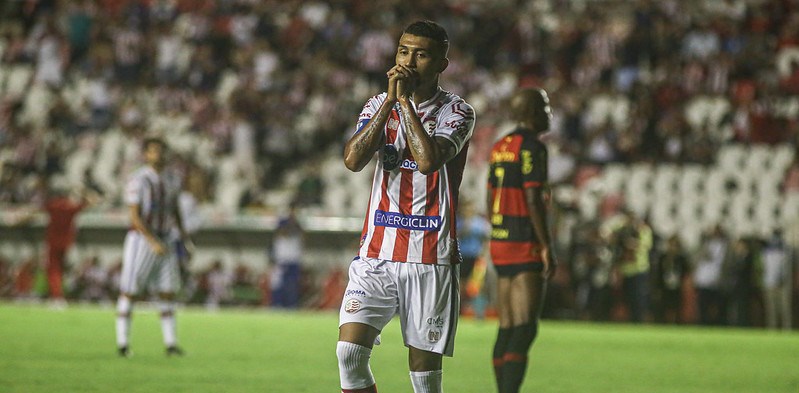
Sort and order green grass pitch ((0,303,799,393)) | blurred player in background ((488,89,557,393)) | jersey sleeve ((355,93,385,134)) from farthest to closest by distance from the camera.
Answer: green grass pitch ((0,303,799,393)) → blurred player in background ((488,89,557,393)) → jersey sleeve ((355,93,385,134))

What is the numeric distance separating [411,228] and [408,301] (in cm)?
35

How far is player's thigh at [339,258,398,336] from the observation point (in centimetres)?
564

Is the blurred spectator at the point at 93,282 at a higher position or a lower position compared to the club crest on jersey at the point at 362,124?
lower

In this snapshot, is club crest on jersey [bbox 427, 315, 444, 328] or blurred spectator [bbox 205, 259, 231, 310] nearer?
club crest on jersey [bbox 427, 315, 444, 328]

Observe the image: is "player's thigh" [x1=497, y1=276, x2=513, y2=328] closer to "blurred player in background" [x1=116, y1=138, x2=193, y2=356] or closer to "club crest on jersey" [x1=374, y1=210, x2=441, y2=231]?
"club crest on jersey" [x1=374, y1=210, x2=441, y2=231]

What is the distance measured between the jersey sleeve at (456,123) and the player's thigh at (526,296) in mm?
2534

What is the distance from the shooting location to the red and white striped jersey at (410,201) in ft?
18.9

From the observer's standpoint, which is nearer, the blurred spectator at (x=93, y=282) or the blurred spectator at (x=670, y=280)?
the blurred spectator at (x=670, y=280)

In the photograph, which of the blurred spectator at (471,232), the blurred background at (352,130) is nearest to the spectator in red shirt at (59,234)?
the blurred background at (352,130)

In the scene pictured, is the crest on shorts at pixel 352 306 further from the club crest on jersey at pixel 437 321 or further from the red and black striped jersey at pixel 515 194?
the red and black striped jersey at pixel 515 194

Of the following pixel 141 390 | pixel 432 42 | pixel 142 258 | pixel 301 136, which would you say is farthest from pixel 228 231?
pixel 432 42

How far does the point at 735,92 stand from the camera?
25281mm

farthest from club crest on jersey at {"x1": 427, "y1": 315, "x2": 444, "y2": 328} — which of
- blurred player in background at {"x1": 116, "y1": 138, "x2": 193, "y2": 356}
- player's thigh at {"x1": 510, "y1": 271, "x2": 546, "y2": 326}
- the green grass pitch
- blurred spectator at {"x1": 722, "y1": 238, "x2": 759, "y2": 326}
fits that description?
blurred spectator at {"x1": 722, "y1": 238, "x2": 759, "y2": 326}

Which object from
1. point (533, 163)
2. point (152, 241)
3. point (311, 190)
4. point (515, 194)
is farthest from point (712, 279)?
point (533, 163)
